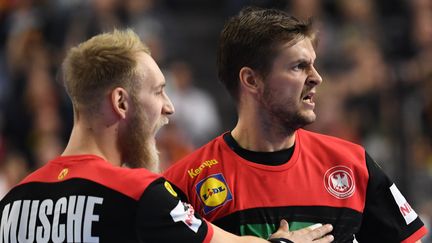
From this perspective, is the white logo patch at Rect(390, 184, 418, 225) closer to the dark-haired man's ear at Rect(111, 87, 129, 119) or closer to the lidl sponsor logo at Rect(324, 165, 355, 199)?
the lidl sponsor logo at Rect(324, 165, 355, 199)

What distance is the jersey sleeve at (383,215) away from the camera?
466 centimetres

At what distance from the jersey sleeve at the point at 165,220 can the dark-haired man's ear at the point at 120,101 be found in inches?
14.7

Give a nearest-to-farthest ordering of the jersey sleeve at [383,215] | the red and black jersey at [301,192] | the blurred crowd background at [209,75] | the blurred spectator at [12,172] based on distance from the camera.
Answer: the red and black jersey at [301,192]
the jersey sleeve at [383,215]
the blurred crowd background at [209,75]
the blurred spectator at [12,172]

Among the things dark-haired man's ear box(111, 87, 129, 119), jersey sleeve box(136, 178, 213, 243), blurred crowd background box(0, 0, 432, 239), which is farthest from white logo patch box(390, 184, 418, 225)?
blurred crowd background box(0, 0, 432, 239)

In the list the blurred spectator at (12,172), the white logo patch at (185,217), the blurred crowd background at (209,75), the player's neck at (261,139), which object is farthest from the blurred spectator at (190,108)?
the white logo patch at (185,217)

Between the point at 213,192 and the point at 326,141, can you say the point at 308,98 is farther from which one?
the point at 213,192

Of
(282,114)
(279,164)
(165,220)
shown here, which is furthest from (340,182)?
(165,220)

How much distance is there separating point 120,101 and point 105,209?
519 mm

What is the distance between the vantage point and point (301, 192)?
458 centimetres

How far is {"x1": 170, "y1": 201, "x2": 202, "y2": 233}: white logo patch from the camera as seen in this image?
424 centimetres

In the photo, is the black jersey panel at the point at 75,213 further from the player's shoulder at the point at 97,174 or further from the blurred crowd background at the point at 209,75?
the blurred crowd background at the point at 209,75

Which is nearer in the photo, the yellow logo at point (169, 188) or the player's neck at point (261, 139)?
the yellow logo at point (169, 188)

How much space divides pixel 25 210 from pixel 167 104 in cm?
82

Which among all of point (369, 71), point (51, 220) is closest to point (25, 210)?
point (51, 220)
